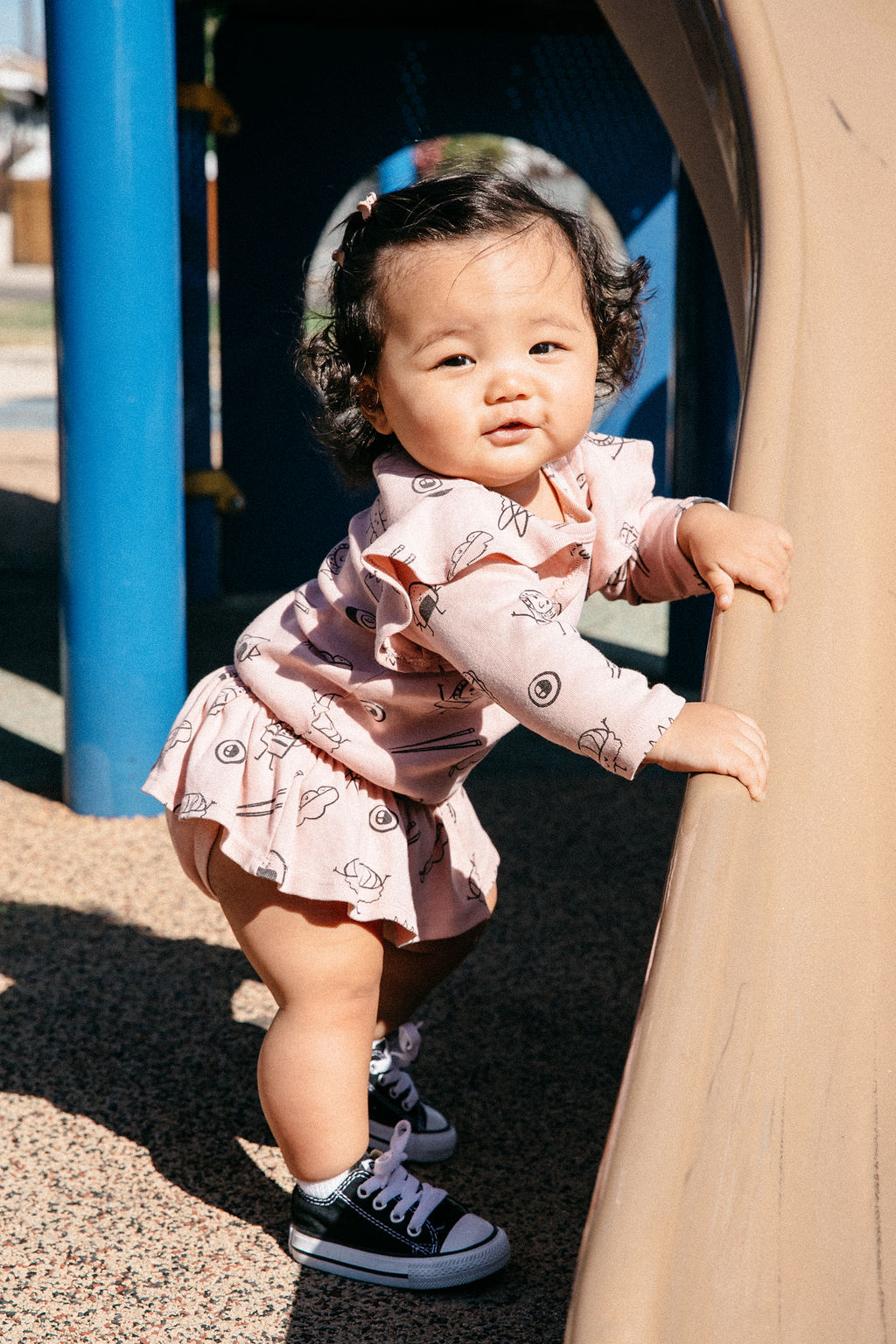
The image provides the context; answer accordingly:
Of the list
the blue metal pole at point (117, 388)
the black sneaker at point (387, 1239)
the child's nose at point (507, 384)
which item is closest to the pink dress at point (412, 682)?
the child's nose at point (507, 384)

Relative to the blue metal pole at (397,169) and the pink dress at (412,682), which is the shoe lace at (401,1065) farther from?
the blue metal pole at (397,169)

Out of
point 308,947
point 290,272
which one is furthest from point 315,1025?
point 290,272

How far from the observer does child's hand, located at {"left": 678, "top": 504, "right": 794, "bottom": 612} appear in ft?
5.48

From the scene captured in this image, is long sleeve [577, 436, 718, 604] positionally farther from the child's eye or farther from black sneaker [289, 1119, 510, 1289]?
black sneaker [289, 1119, 510, 1289]

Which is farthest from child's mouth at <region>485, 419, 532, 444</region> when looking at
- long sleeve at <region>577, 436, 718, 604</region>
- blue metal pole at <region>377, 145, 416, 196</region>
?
blue metal pole at <region>377, 145, 416, 196</region>

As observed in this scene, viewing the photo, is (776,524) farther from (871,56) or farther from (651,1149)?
(871,56)

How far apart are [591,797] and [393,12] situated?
143 inches

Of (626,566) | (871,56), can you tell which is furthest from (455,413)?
(871,56)

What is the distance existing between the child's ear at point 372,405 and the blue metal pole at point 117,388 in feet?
5.72

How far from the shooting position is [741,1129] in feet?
4.30

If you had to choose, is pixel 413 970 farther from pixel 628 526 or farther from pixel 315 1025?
pixel 628 526

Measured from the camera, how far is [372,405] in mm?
1828

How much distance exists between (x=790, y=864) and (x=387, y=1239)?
76 centimetres

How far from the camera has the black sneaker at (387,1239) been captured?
183 centimetres
